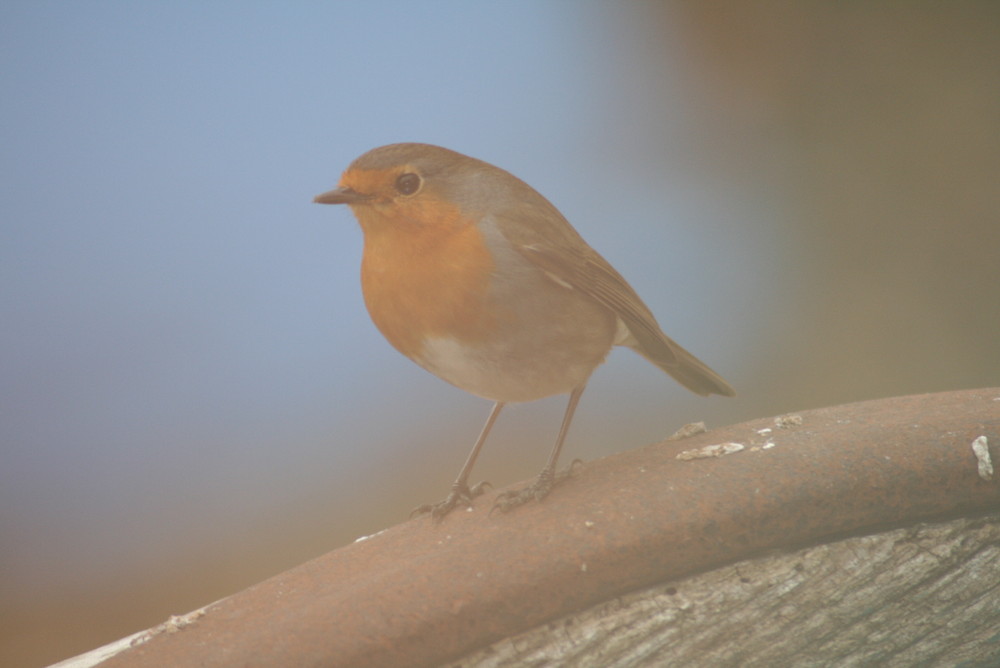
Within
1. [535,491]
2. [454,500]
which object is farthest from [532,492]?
[454,500]

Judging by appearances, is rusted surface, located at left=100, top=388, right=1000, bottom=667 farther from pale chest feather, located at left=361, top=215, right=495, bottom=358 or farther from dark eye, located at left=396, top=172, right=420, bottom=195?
dark eye, located at left=396, top=172, right=420, bottom=195

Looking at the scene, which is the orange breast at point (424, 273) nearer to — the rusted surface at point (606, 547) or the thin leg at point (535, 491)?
the thin leg at point (535, 491)

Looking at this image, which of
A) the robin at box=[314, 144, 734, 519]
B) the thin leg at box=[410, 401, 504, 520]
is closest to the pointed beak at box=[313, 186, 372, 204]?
the robin at box=[314, 144, 734, 519]

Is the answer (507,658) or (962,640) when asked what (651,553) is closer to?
(507,658)

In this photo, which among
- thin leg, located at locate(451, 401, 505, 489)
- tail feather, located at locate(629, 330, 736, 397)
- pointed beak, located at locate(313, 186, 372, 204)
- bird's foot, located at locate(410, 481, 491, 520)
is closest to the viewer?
pointed beak, located at locate(313, 186, 372, 204)

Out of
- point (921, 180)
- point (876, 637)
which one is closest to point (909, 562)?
point (876, 637)

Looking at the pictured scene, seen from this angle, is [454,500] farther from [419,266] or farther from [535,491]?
[419,266]
